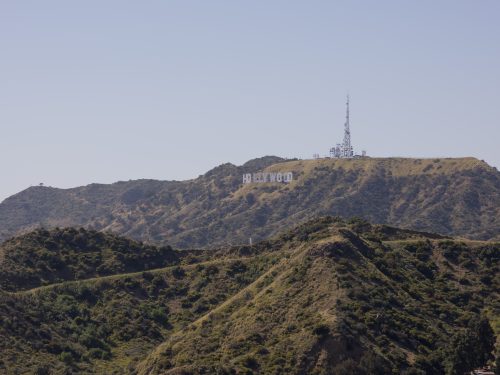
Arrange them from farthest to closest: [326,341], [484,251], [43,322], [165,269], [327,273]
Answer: [165,269]
[484,251]
[43,322]
[327,273]
[326,341]

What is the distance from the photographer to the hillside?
3930 inches

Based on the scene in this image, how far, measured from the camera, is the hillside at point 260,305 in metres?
99.8

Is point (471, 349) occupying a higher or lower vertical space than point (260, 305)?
lower

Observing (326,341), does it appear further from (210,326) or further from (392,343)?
(210,326)

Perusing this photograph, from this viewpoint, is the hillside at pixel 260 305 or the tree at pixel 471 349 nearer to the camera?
the tree at pixel 471 349

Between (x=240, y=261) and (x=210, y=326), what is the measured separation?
116 feet

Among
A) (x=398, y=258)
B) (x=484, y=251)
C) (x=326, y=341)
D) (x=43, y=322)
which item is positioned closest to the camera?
(x=326, y=341)

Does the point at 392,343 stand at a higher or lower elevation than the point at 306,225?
lower

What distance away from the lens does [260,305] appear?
112812 millimetres

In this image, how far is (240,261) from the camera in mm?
148250

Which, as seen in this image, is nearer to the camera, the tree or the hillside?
the tree

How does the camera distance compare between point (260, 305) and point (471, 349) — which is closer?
point (471, 349)

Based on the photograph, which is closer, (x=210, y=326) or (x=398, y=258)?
(x=210, y=326)

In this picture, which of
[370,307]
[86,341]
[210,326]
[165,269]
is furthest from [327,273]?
[165,269]
